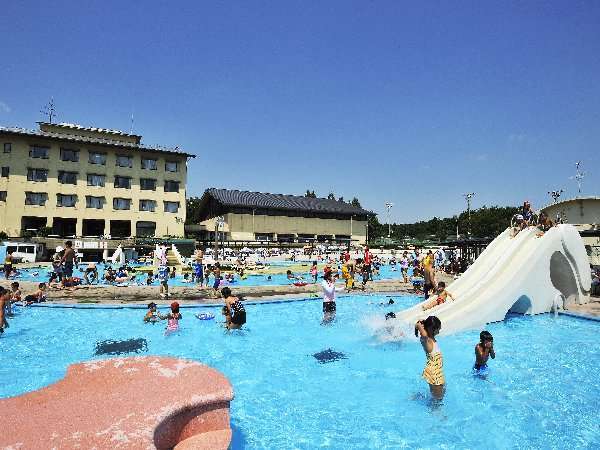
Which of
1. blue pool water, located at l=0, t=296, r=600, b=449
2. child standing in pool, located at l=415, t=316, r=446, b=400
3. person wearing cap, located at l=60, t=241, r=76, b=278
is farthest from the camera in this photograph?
person wearing cap, located at l=60, t=241, r=76, b=278

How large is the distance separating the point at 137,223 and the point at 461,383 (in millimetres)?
48193

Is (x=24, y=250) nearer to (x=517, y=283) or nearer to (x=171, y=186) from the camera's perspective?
(x=171, y=186)

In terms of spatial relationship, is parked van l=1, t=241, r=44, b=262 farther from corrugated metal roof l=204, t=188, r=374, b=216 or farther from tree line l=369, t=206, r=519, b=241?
tree line l=369, t=206, r=519, b=241

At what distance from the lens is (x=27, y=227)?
45.3 m

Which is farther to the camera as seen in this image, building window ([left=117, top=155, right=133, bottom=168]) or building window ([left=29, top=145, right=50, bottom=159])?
building window ([left=117, top=155, right=133, bottom=168])

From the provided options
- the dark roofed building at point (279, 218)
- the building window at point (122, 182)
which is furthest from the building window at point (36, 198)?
the dark roofed building at point (279, 218)

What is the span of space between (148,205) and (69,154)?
1087cm

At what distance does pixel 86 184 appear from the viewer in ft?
154

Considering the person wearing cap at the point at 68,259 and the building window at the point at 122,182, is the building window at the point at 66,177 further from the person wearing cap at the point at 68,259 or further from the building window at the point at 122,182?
the person wearing cap at the point at 68,259

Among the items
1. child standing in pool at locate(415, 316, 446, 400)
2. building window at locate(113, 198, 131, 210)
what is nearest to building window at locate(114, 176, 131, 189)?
building window at locate(113, 198, 131, 210)

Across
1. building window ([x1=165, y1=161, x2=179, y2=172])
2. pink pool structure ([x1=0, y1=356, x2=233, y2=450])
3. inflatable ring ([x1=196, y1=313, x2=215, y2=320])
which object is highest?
building window ([x1=165, y1=161, x2=179, y2=172])

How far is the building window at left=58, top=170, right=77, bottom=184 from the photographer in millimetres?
45872

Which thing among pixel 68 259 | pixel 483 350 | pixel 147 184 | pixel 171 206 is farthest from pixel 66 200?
pixel 483 350

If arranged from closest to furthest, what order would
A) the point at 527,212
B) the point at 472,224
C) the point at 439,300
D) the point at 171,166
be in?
the point at 439,300 → the point at 527,212 → the point at 171,166 → the point at 472,224
